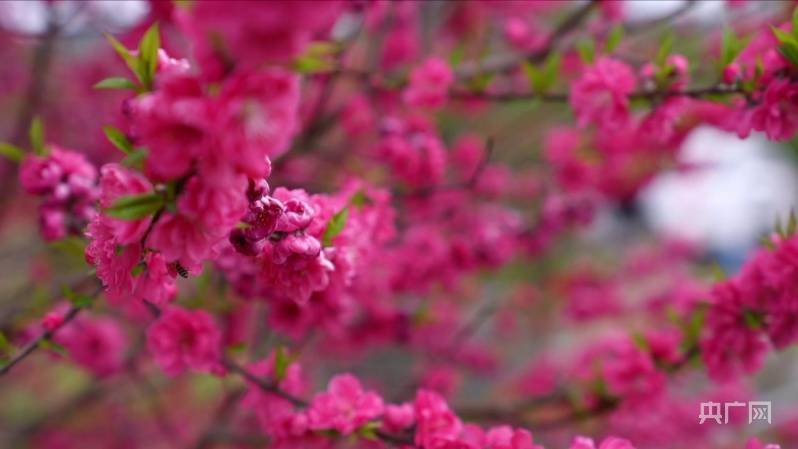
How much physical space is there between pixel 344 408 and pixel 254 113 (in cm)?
52

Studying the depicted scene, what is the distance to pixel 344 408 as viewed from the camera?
0.86m

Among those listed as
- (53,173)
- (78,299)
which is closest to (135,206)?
(78,299)

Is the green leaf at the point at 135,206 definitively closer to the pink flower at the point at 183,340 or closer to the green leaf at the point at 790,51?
the pink flower at the point at 183,340

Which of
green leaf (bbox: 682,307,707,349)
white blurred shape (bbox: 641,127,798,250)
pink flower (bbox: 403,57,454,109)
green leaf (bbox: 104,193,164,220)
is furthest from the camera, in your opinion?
white blurred shape (bbox: 641,127,798,250)

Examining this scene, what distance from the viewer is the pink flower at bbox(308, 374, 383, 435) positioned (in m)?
0.84

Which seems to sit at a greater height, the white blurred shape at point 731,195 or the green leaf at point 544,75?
the white blurred shape at point 731,195

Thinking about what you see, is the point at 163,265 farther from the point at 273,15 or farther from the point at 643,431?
the point at 643,431

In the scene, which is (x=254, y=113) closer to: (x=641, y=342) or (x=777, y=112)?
(x=777, y=112)

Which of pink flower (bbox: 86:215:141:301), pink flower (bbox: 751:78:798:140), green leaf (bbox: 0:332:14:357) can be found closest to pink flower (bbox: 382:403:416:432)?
pink flower (bbox: 86:215:141:301)

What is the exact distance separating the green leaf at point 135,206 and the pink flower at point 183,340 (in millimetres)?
433

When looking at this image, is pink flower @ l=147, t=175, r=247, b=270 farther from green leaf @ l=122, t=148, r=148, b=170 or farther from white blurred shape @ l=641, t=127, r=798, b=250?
white blurred shape @ l=641, t=127, r=798, b=250

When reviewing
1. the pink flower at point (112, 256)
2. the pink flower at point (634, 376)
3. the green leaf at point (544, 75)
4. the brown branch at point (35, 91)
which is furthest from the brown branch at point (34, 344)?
the brown branch at point (35, 91)

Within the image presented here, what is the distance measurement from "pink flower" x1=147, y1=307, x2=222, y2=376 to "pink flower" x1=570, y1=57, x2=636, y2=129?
658 millimetres

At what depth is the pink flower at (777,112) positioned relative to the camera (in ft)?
2.70
